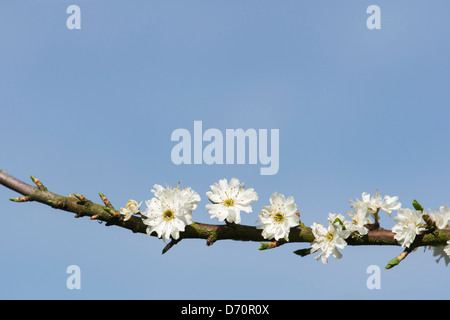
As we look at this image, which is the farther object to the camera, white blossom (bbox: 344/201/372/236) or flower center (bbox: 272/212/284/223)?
white blossom (bbox: 344/201/372/236)

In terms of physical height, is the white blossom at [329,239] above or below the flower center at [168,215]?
below

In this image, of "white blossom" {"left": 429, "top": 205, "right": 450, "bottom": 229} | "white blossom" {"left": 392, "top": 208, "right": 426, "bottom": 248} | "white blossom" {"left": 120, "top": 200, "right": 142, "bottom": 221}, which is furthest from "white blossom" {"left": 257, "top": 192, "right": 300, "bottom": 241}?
"white blossom" {"left": 429, "top": 205, "right": 450, "bottom": 229}

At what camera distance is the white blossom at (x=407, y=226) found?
12.1ft

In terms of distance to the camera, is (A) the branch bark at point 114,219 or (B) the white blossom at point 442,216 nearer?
(A) the branch bark at point 114,219

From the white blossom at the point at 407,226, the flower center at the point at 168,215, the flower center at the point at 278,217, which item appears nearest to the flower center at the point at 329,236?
the flower center at the point at 278,217

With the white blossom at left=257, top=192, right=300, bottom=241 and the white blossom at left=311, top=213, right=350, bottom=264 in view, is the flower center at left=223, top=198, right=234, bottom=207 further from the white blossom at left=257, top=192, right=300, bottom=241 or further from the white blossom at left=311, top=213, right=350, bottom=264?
the white blossom at left=311, top=213, right=350, bottom=264

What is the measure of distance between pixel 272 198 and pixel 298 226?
315 mm

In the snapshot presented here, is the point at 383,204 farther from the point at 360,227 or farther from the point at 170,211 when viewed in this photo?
the point at 170,211

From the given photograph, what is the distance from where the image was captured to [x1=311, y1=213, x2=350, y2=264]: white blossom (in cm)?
367

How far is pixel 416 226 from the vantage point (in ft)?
12.2

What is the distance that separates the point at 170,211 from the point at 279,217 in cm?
82

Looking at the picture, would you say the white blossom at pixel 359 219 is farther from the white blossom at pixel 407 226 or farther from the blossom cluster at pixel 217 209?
the blossom cluster at pixel 217 209

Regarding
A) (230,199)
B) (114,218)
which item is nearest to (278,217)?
(230,199)

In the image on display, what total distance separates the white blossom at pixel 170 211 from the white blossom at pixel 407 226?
1.55 meters
